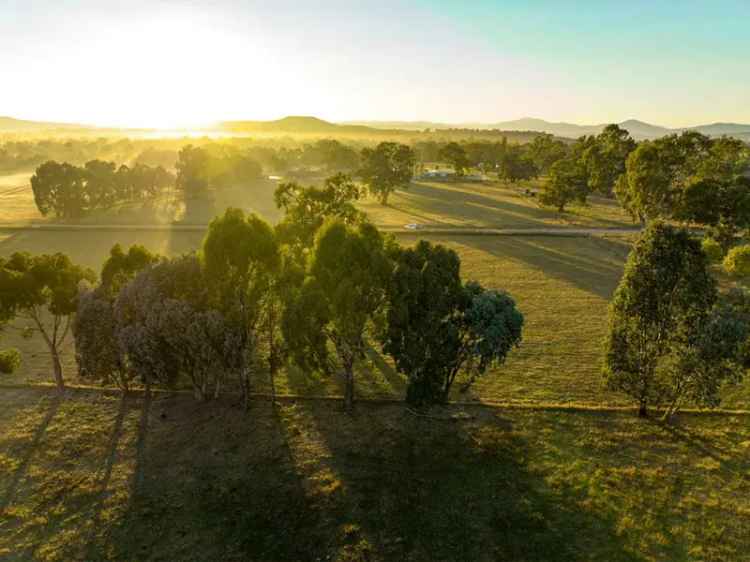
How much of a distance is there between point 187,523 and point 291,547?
6.26 m

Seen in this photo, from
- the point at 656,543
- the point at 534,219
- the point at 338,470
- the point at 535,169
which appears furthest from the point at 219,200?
the point at 656,543

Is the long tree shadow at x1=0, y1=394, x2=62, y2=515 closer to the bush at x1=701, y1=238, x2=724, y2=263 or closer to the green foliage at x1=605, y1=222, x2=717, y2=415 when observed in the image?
the green foliage at x1=605, y1=222, x2=717, y2=415

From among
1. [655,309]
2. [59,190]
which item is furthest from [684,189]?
[59,190]

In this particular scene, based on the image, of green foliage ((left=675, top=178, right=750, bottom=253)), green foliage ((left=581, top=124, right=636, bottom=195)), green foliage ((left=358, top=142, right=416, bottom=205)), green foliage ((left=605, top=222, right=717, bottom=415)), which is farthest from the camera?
green foliage ((left=358, top=142, right=416, bottom=205))

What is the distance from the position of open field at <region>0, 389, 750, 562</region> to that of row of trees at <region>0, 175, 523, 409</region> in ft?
12.4

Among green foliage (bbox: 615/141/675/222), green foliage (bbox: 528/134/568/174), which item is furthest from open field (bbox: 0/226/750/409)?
green foliage (bbox: 528/134/568/174)

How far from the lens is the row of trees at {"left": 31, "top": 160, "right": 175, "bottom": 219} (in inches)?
4075

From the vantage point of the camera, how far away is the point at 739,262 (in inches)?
2677

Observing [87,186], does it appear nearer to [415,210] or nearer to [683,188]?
[415,210]

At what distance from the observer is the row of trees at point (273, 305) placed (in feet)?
105

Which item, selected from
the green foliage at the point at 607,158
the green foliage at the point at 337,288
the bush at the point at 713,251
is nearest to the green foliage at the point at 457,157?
the green foliage at the point at 607,158

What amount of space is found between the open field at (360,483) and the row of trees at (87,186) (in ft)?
267

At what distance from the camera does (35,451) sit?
32344mm

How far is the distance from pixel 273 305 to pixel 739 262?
67451 millimetres
